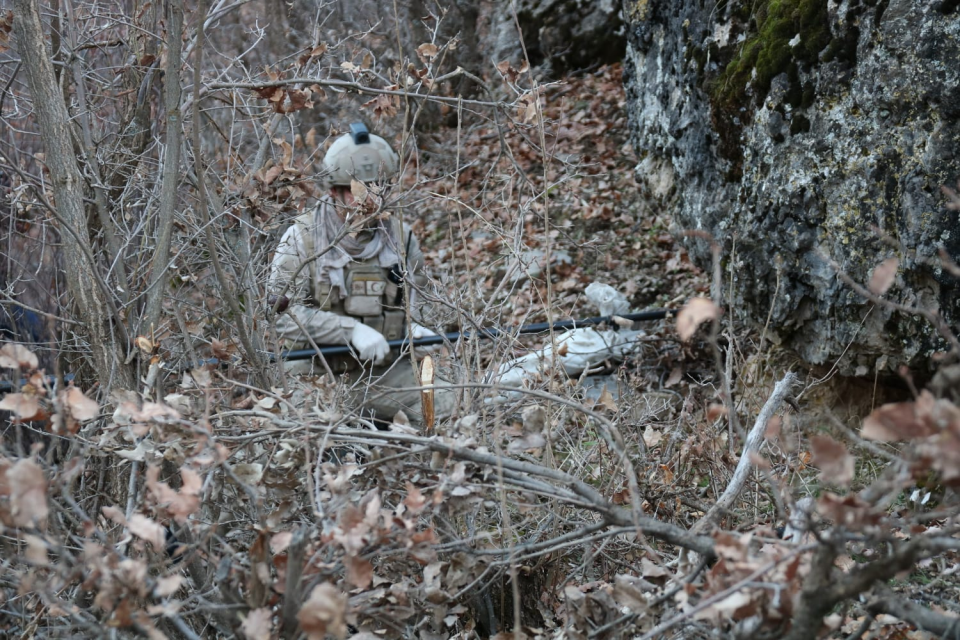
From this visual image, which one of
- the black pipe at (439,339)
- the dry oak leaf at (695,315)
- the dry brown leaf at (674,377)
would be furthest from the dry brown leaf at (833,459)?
A: the dry brown leaf at (674,377)

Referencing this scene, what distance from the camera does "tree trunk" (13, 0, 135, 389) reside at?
2.52m

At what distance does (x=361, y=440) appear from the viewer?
1.97 metres

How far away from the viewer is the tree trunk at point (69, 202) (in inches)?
99.3

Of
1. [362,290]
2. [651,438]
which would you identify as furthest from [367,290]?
[651,438]

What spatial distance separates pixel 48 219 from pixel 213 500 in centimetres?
173

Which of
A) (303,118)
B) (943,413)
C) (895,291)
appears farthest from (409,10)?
(943,413)

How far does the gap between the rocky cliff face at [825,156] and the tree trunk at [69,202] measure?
6.48 feet

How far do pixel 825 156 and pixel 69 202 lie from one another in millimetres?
2901

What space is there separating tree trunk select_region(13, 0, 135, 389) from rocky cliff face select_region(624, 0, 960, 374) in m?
1.98

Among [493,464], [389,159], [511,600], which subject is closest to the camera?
[493,464]

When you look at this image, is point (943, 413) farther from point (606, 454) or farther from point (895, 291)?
point (895, 291)

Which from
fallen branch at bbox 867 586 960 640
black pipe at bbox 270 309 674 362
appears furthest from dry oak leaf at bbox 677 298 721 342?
black pipe at bbox 270 309 674 362

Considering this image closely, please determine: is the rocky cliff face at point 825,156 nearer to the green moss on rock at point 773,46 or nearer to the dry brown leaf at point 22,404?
the green moss on rock at point 773,46

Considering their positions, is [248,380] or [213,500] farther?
[248,380]
